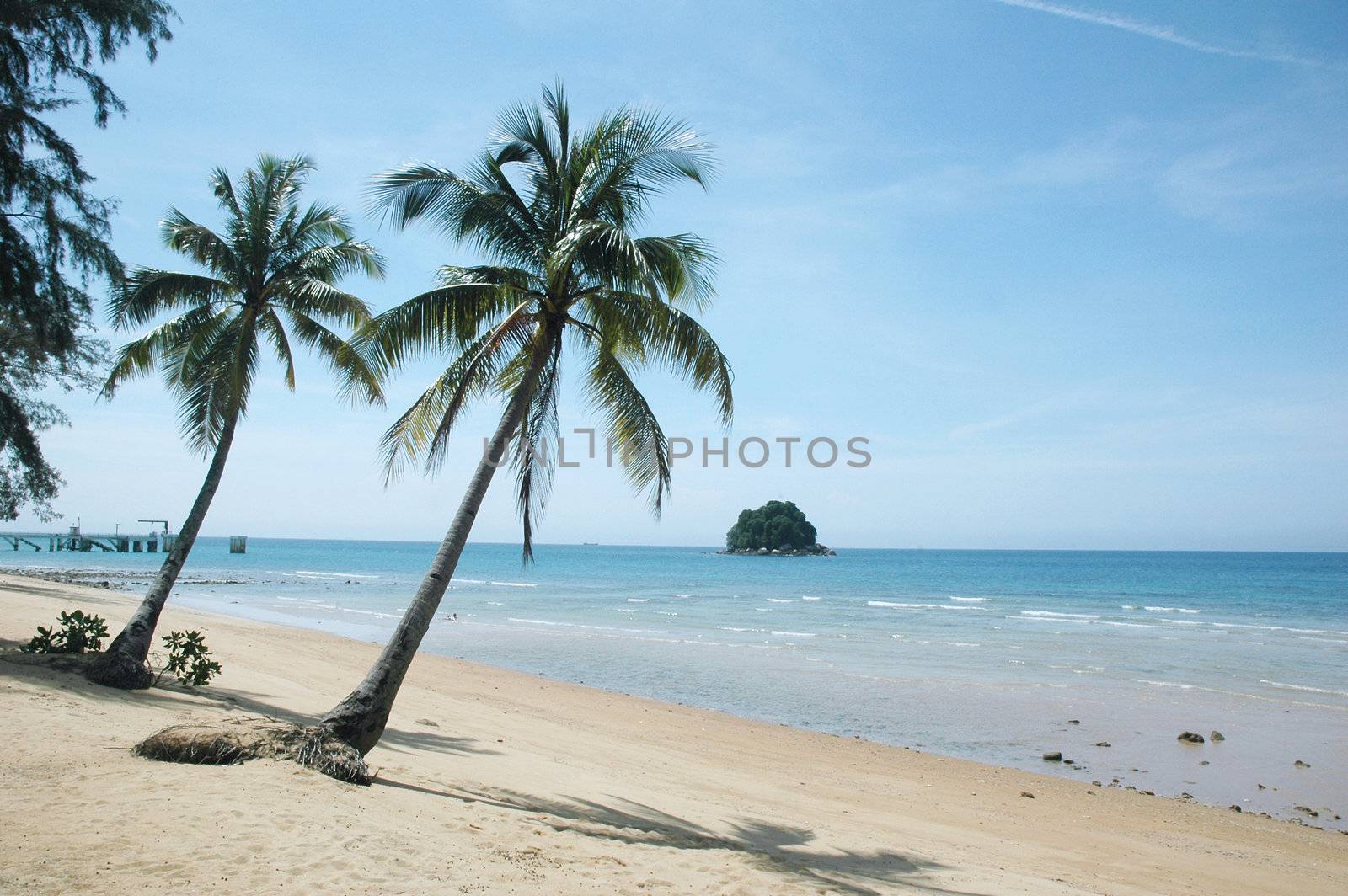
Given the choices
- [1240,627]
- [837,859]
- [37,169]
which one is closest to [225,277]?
[37,169]

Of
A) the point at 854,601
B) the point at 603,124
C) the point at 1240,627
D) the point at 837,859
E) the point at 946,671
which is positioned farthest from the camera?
the point at 854,601

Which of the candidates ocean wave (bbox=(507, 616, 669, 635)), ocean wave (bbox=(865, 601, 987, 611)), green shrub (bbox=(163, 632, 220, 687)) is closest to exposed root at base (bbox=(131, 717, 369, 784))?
green shrub (bbox=(163, 632, 220, 687))

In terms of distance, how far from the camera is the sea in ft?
45.2

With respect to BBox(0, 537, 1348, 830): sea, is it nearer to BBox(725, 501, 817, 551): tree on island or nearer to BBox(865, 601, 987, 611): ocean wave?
BBox(865, 601, 987, 611): ocean wave

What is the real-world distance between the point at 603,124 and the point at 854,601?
42.2 meters

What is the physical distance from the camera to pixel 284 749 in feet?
22.9

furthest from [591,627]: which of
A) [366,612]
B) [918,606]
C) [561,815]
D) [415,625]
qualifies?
[561,815]

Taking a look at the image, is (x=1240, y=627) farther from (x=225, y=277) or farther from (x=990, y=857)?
(x=225, y=277)

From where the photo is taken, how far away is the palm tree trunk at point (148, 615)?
1008 centimetres

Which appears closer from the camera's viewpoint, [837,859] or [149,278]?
[837,859]

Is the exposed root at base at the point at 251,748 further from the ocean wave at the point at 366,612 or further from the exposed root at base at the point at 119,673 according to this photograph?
the ocean wave at the point at 366,612

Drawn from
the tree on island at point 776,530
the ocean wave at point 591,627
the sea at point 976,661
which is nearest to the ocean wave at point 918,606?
the sea at point 976,661

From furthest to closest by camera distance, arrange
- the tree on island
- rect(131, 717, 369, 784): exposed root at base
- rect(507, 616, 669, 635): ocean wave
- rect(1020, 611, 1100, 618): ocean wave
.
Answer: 1. the tree on island
2. rect(1020, 611, 1100, 618): ocean wave
3. rect(507, 616, 669, 635): ocean wave
4. rect(131, 717, 369, 784): exposed root at base

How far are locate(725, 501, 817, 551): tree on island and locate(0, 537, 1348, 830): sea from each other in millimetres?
70058
